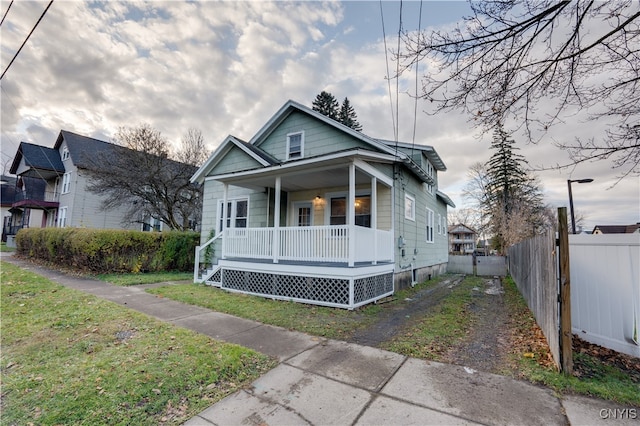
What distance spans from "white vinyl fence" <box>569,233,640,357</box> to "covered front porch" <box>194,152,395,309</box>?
4.30m

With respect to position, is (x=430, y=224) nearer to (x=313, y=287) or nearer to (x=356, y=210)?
(x=356, y=210)

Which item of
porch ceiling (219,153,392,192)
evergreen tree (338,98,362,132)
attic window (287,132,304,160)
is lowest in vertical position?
porch ceiling (219,153,392,192)

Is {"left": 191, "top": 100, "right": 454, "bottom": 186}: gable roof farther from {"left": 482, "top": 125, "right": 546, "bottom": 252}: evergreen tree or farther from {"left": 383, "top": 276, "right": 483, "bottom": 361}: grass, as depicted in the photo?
{"left": 482, "top": 125, "right": 546, "bottom": 252}: evergreen tree

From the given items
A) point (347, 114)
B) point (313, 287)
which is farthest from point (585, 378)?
→ point (347, 114)

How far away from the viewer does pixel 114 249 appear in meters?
11.8

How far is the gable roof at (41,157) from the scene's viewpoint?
23.4 meters

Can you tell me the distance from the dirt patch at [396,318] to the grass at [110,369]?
1.97 m

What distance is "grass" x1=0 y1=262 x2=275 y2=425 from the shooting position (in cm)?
281

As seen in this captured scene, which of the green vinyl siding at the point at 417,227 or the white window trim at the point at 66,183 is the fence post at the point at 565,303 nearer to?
the green vinyl siding at the point at 417,227

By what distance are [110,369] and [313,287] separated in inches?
193

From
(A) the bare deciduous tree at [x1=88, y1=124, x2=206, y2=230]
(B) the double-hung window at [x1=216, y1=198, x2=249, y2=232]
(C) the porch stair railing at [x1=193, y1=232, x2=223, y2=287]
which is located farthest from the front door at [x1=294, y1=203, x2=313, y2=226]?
(A) the bare deciduous tree at [x1=88, y1=124, x2=206, y2=230]

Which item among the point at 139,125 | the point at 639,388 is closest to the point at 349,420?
the point at 639,388

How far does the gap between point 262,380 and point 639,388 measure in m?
4.24

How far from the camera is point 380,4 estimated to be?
209 inches
